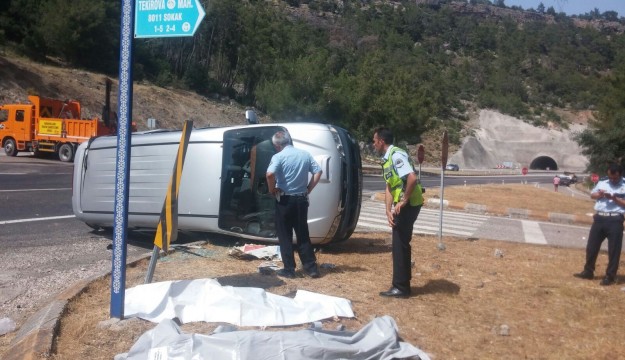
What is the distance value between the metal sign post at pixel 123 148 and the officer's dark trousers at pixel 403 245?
2.79 metres

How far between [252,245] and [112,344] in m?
4.13

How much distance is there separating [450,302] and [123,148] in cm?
365

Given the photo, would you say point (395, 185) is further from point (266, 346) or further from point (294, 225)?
point (266, 346)

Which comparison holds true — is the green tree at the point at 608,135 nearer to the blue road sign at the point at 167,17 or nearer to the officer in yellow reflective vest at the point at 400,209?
the officer in yellow reflective vest at the point at 400,209

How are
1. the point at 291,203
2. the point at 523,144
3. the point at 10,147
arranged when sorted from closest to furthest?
1. the point at 291,203
2. the point at 10,147
3. the point at 523,144

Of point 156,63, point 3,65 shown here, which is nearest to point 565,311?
point 3,65

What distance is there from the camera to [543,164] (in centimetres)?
9950

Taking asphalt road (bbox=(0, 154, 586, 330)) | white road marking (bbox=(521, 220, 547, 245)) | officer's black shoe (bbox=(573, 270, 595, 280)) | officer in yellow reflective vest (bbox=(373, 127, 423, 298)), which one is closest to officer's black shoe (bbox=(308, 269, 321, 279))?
officer in yellow reflective vest (bbox=(373, 127, 423, 298))

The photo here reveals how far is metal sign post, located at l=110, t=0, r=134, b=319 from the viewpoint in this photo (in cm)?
568

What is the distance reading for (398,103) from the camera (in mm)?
54938

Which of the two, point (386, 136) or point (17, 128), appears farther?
point (17, 128)

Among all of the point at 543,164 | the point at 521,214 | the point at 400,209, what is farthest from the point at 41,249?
the point at 543,164

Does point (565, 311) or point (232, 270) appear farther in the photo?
point (232, 270)

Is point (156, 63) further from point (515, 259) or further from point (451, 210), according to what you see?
point (515, 259)
